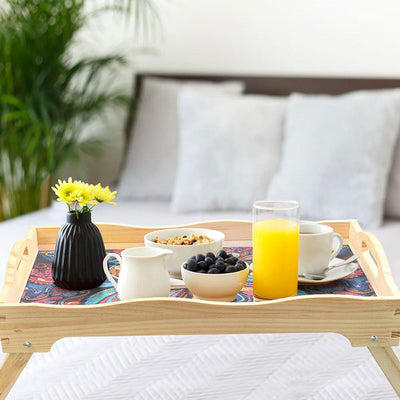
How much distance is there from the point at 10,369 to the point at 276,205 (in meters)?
0.59

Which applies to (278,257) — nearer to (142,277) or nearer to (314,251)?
(314,251)

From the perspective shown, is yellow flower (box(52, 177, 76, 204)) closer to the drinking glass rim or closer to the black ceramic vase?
the black ceramic vase

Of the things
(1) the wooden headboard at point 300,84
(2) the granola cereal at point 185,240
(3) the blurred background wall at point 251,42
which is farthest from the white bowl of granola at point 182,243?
(3) the blurred background wall at point 251,42

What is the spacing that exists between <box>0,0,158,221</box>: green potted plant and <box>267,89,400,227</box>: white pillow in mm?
928

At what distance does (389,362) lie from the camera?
107cm

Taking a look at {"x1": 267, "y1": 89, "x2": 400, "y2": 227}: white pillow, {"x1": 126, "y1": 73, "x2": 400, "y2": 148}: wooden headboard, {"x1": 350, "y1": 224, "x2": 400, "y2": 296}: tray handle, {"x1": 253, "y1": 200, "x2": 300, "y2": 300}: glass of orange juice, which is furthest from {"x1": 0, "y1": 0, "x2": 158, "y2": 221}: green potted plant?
{"x1": 253, "y1": 200, "x2": 300, "y2": 300}: glass of orange juice

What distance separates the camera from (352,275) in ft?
4.33

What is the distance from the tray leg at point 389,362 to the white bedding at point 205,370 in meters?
0.20

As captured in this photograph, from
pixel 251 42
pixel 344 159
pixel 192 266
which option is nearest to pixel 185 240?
pixel 192 266

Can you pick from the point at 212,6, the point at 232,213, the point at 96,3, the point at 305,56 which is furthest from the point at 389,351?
the point at 96,3

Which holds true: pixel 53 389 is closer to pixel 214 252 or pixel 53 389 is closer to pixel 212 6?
pixel 214 252

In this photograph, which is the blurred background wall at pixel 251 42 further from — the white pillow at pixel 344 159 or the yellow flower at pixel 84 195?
the yellow flower at pixel 84 195

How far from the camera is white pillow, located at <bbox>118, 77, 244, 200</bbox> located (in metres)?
2.73

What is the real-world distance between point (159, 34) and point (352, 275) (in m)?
2.15
